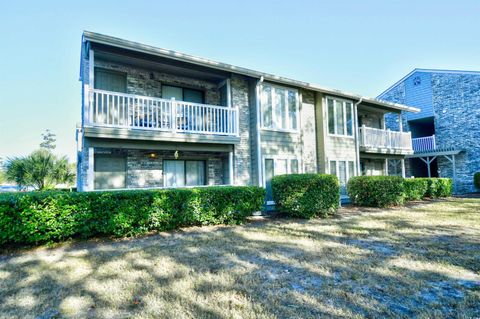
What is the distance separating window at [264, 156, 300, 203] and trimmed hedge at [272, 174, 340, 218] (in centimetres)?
150

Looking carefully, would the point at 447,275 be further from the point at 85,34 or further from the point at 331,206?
the point at 85,34

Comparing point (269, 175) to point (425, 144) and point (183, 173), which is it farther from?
point (425, 144)

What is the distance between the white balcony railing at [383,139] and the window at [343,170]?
178cm

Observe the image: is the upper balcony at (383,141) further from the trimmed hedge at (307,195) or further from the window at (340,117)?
the trimmed hedge at (307,195)

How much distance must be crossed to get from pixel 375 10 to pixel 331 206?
9.63 meters

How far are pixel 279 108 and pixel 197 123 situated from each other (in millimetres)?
4184

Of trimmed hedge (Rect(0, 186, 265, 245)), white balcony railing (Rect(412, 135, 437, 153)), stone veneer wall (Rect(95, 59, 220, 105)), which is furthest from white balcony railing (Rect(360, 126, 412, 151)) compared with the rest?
trimmed hedge (Rect(0, 186, 265, 245))

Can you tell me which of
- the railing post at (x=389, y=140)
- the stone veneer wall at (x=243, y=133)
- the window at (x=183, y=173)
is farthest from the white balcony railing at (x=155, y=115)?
the railing post at (x=389, y=140)

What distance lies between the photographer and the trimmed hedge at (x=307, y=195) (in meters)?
9.43

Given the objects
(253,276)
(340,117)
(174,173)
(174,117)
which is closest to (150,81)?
(174,117)

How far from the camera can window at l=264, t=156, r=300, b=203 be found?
11.4 metres

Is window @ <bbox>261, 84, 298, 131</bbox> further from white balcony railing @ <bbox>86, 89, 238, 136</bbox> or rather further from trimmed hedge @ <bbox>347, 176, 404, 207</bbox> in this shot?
trimmed hedge @ <bbox>347, 176, 404, 207</bbox>

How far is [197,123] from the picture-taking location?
1006cm

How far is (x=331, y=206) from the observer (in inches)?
383
